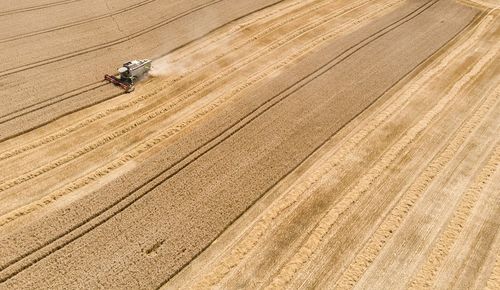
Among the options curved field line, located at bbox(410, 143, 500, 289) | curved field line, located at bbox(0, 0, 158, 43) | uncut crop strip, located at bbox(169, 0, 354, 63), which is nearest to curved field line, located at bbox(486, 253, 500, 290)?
curved field line, located at bbox(410, 143, 500, 289)

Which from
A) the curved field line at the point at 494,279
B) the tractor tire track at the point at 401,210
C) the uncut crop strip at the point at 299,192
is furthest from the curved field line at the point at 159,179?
the curved field line at the point at 494,279

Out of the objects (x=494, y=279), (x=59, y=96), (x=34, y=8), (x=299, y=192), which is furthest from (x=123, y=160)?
(x=34, y=8)

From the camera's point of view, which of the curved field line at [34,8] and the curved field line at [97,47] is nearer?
the curved field line at [97,47]

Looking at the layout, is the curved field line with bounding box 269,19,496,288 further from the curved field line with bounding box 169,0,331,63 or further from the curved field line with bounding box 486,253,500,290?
the curved field line with bounding box 169,0,331,63

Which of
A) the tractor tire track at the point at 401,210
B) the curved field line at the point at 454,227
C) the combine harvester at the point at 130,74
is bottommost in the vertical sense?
the curved field line at the point at 454,227

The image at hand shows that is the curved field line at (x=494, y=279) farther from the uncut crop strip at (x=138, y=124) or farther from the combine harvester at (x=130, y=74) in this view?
the combine harvester at (x=130, y=74)

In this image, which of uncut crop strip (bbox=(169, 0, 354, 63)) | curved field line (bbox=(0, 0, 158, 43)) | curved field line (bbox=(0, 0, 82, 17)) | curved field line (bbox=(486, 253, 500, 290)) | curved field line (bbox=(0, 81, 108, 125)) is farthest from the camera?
curved field line (bbox=(0, 0, 82, 17))
